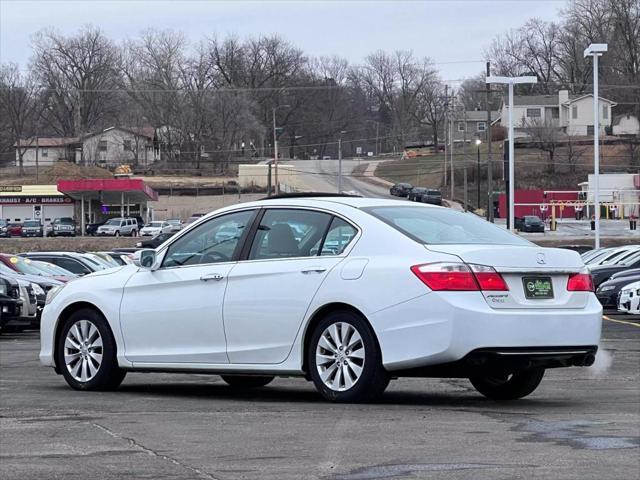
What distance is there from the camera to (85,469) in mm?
6520

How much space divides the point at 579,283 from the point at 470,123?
134 meters

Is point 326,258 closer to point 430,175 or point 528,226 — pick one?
point 528,226

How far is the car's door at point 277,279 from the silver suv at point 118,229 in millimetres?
67142

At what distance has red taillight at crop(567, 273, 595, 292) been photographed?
29.2 feet

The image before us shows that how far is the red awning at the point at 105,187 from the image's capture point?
273 feet

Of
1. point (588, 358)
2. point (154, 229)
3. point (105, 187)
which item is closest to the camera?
point (588, 358)

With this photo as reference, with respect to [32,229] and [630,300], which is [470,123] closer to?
[32,229]

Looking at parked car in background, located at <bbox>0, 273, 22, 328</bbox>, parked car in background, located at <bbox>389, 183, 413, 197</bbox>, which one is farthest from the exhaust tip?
parked car in background, located at <bbox>389, 183, 413, 197</bbox>

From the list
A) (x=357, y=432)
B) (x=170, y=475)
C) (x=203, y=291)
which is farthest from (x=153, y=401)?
(x=170, y=475)

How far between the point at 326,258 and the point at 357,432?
1931 millimetres

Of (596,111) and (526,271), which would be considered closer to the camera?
(526,271)

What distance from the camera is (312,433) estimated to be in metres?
7.54

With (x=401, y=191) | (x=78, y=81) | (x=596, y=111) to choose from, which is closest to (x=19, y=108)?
(x=78, y=81)

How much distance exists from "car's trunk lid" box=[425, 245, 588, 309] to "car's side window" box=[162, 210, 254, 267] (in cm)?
195
